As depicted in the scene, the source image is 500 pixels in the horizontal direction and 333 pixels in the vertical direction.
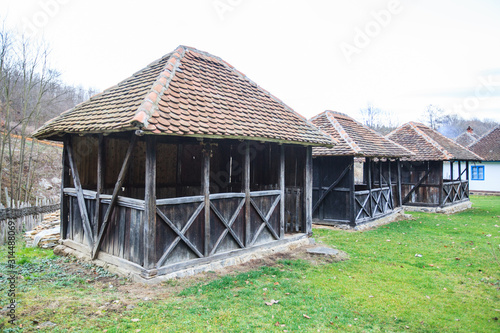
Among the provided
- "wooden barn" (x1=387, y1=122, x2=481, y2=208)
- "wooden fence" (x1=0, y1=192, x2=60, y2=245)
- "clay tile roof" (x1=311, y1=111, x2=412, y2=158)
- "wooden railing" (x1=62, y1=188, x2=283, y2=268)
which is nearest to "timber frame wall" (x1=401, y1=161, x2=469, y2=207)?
"wooden barn" (x1=387, y1=122, x2=481, y2=208)

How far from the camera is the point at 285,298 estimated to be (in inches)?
218

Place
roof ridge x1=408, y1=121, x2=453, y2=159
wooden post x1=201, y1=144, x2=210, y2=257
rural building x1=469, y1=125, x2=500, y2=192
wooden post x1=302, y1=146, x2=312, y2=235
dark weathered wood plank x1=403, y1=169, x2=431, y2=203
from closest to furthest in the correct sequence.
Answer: wooden post x1=201, y1=144, x2=210, y2=257 < wooden post x1=302, y1=146, x2=312, y2=235 < roof ridge x1=408, y1=121, x2=453, y2=159 < dark weathered wood plank x1=403, y1=169, x2=431, y2=203 < rural building x1=469, y1=125, x2=500, y2=192

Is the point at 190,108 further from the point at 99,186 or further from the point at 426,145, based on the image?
the point at 426,145

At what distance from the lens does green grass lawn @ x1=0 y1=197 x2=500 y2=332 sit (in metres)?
4.55

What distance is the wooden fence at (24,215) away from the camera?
1077cm

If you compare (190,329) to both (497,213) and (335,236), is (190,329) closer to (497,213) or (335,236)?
(335,236)

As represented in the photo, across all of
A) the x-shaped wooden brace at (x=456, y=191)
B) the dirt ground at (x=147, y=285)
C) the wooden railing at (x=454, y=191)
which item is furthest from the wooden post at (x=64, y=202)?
the x-shaped wooden brace at (x=456, y=191)

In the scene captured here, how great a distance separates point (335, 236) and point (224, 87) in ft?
20.5

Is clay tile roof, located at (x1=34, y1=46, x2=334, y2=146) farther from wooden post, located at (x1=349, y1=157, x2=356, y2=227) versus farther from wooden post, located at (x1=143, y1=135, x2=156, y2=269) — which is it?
wooden post, located at (x1=349, y1=157, x2=356, y2=227)

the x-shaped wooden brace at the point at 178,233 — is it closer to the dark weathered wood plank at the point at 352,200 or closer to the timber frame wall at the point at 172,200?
the timber frame wall at the point at 172,200

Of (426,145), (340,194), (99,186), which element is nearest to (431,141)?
(426,145)

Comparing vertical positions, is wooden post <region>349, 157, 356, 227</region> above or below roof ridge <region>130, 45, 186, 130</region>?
below

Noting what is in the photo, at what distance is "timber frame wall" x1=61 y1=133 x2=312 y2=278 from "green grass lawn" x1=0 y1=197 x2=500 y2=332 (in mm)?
652

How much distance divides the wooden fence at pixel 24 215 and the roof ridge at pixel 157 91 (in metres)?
7.86
